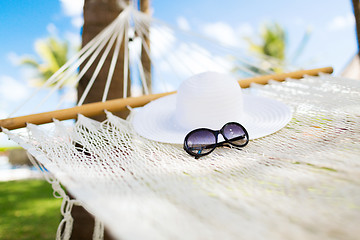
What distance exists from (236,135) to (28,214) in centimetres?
289

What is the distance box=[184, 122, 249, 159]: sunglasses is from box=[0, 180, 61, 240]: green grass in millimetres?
2101

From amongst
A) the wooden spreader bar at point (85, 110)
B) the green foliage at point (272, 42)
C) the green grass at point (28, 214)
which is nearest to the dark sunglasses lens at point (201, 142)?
the wooden spreader bar at point (85, 110)

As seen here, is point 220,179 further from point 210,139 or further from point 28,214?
point 28,214

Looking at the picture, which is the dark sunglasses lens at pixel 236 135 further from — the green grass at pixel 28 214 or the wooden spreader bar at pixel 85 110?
the green grass at pixel 28 214

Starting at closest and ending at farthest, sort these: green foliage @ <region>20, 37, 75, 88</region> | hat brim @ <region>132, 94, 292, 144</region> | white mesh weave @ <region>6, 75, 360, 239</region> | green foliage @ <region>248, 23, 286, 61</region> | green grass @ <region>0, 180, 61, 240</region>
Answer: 1. white mesh weave @ <region>6, 75, 360, 239</region>
2. hat brim @ <region>132, 94, 292, 144</region>
3. green grass @ <region>0, 180, 61, 240</region>
4. green foliage @ <region>248, 23, 286, 61</region>
5. green foliage @ <region>20, 37, 75, 88</region>

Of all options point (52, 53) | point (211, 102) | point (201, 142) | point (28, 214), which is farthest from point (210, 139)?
point (52, 53)

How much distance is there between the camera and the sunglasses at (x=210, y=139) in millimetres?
717

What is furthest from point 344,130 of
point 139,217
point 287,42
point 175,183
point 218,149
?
point 287,42

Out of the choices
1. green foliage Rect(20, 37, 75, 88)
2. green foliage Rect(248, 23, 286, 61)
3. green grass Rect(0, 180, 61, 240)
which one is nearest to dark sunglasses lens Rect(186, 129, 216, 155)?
green grass Rect(0, 180, 61, 240)

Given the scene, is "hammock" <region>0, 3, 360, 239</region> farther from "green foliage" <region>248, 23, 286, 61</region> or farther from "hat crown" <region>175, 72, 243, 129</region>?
"green foliage" <region>248, 23, 286, 61</region>

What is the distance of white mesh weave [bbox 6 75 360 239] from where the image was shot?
0.36 m

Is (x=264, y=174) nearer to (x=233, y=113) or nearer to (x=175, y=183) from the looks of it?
(x=175, y=183)

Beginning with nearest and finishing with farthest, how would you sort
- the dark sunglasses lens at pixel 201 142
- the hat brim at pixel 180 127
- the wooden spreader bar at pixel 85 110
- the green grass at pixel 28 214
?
the dark sunglasses lens at pixel 201 142 → the hat brim at pixel 180 127 → the wooden spreader bar at pixel 85 110 → the green grass at pixel 28 214

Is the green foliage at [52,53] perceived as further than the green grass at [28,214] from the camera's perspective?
Yes
